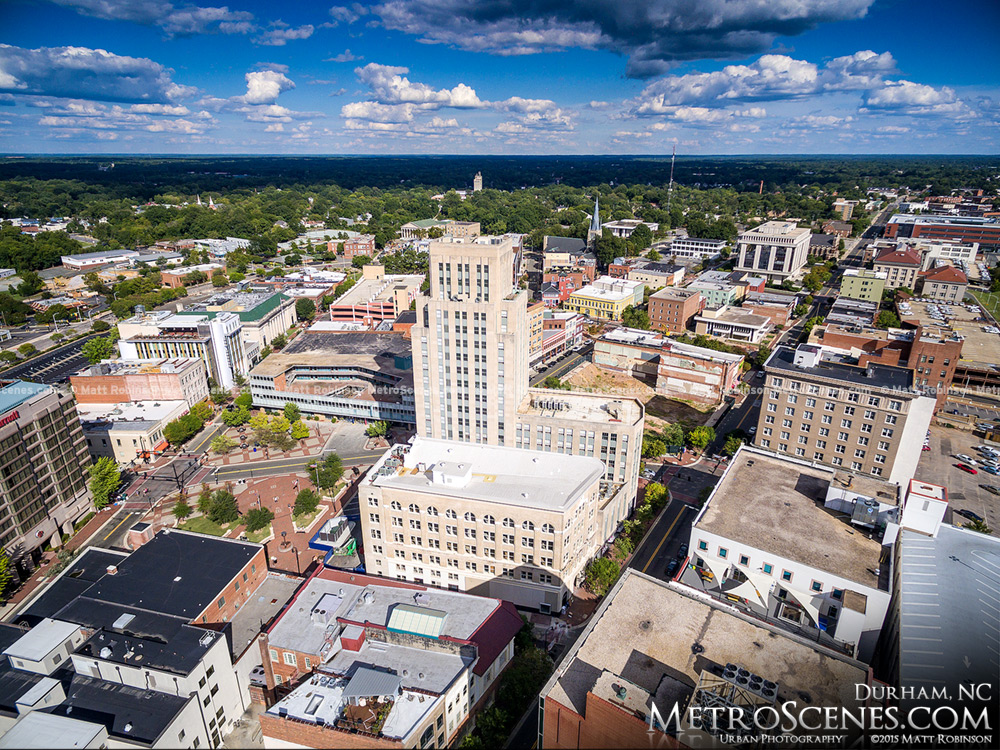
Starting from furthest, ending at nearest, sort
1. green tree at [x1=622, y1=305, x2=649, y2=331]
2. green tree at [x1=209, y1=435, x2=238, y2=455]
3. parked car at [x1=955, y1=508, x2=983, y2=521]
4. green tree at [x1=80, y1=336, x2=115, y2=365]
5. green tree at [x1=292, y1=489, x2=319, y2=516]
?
1. green tree at [x1=622, y1=305, x2=649, y2=331]
2. green tree at [x1=80, y1=336, x2=115, y2=365]
3. green tree at [x1=209, y1=435, x2=238, y2=455]
4. green tree at [x1=292, y1=489, x2=319, y2=516]
5. parked car at [x1=955, y1=508, x2=983, y2=521]

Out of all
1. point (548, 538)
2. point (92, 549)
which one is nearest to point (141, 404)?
point (92, 549)

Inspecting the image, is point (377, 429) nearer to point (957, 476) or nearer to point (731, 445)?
point (731, 445)

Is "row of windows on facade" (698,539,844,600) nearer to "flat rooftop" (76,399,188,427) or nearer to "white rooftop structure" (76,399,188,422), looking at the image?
Answer: "flat rooftop" (76,399,188,427)

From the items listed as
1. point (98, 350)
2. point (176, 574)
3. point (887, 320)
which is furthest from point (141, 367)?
point (887, 320)

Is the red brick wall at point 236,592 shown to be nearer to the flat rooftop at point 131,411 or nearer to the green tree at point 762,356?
the flat rooftop at point 131,411

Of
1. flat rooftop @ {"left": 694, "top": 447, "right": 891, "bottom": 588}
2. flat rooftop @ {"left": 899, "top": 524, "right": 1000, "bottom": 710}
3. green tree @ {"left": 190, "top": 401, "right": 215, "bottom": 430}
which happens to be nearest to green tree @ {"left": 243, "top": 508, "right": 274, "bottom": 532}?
green tree @ {"left": 190, "top": 401, "right": 215, "bottom": 430}

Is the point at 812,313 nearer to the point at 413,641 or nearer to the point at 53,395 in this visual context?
the point at 413,641
